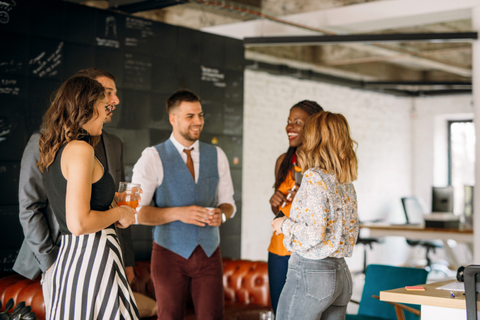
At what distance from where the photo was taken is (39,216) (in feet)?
8.39

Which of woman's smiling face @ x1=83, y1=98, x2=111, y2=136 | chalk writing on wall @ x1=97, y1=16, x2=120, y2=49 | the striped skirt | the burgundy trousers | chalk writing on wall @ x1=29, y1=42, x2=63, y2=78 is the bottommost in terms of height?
the burgundy trousers

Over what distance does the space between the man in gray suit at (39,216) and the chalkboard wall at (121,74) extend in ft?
3.41

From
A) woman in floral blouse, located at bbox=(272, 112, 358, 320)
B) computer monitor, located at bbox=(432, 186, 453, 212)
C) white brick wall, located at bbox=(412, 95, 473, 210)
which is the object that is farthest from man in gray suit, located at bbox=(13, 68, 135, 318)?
white brick wall, located at bbox=(412, 95, 473, 210)

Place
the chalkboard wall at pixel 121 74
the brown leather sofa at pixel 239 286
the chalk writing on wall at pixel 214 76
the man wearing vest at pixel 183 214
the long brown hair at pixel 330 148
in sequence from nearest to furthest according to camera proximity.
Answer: the long brown hair at pixel 330 148
the man wearing vest at pixel 183 214
the chalkboard wall at pixel 121 74
the brown leather sofa at pixel 239 286
the chalk writing on wall at pixel 214 76

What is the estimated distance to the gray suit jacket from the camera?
8.23ft

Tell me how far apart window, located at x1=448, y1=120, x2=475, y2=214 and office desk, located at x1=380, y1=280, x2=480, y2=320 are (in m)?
7.75

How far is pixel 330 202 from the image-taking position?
223 cm

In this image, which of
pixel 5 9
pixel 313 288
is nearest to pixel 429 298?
pixel 313 288

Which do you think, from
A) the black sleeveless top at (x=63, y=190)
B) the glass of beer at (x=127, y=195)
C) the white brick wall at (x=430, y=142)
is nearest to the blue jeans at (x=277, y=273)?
the glass of beer at (x=127, y=195)

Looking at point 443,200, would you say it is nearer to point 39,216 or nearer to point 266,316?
point 266,316

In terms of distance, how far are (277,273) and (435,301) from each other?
2.70ft

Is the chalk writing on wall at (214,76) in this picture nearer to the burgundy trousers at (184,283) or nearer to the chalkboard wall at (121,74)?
the chalkboard wall at (121,74)

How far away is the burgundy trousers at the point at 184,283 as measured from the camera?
285 cm

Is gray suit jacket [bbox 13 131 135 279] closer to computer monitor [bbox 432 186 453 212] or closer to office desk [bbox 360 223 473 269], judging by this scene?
office desk [bbox 360 223 473 269]
